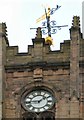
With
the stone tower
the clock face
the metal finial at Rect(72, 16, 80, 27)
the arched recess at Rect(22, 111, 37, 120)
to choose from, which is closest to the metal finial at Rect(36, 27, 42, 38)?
the stone tower

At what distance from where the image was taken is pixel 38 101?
56.1 meters

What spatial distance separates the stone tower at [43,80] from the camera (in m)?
55.2

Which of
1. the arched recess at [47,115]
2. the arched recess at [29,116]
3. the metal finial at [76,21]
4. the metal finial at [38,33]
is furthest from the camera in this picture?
the metal finial at [38,33]

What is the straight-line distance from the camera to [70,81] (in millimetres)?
55688

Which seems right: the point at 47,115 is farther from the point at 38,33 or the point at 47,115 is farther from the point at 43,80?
the point at 38,33

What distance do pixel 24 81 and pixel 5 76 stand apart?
4.87ft

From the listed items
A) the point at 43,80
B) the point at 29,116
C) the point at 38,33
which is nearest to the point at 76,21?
the point at 38,33

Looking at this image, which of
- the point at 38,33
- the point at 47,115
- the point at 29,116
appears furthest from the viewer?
the point at 38,33

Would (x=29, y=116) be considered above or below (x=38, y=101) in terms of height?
below

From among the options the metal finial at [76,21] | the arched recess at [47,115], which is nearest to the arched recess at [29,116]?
the arched recess at [47,115]

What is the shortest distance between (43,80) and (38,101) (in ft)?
5.03

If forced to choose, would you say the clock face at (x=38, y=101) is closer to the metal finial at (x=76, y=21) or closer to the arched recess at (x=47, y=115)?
the arched recess at (x=47, y=115)

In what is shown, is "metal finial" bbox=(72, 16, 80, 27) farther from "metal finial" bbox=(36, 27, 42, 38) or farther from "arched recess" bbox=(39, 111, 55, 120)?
"arched recess" bbox=(39, 111, 55, 120)

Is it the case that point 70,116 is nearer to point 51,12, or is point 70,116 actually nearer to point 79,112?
point 79,112
